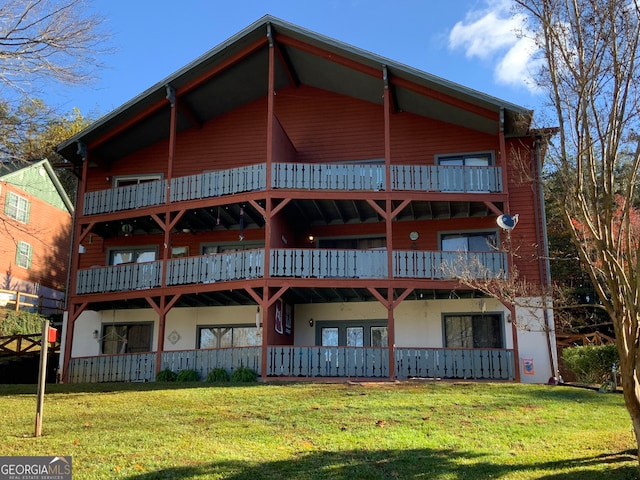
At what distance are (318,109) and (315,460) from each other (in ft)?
52.7

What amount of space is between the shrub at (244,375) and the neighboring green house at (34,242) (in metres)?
14.9

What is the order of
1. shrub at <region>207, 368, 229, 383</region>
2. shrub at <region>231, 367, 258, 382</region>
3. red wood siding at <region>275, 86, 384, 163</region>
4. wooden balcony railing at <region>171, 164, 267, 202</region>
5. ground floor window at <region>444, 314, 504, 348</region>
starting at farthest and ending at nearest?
red wood siding at <region>275, 86, 384, 163</region> < ground floor window at <region>444, 314, 504, 348</region> < wooden balcony railing at <region>171, 164, 267, 202</region> < shrub at <region>207, 368, 229, 383</region> < shrub at <region>231, 367, 258, 382</region>

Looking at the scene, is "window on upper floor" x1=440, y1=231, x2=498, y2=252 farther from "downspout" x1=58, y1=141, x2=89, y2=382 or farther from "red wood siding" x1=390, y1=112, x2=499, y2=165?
"downspout" x1=58, y1=141, x2=89, y2=382

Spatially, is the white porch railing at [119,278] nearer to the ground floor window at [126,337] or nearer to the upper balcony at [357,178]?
the ground floor window at [126,337]

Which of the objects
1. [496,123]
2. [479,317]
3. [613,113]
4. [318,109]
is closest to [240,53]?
[318,109]

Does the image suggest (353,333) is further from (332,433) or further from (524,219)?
(332,433)

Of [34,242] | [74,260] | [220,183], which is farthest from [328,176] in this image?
[34,242]

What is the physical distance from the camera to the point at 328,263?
20125mm

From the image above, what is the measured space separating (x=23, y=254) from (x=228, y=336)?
16.2 metres

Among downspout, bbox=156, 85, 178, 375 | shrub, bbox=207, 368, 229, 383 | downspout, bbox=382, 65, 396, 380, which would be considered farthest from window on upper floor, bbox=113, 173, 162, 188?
downspout, bbox=382, 65, 396, 380

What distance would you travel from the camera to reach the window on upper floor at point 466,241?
71.6ft

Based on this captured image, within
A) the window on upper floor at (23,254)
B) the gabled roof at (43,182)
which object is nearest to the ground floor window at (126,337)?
the window on upper floor at (23,254)

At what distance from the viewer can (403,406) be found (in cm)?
1401

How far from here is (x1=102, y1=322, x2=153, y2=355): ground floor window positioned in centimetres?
2364
